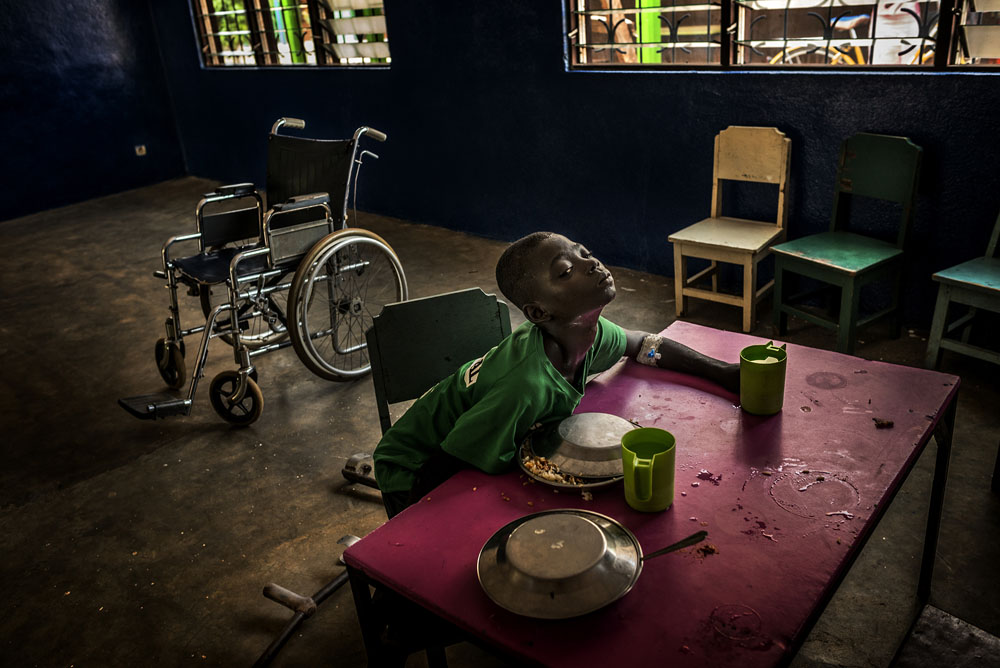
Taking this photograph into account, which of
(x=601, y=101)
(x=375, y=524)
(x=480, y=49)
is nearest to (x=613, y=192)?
(x=601, y=101)

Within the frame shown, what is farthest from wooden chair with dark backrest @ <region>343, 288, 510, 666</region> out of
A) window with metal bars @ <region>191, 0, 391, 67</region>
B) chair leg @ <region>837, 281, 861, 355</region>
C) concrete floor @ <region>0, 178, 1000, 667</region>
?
window with metal bars @ <region>191, 0, 391, 67</region>

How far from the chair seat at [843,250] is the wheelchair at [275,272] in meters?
1.68

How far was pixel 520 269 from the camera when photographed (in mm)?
1407

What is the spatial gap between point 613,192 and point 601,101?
0.50 meters

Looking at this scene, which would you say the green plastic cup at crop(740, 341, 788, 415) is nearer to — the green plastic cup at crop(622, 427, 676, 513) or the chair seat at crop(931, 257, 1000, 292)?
the green plastic cup at crop(622, 427, 676, 513)

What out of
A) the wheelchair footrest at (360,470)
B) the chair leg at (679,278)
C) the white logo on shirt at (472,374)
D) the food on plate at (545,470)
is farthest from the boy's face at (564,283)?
the chair leg at (679,278)

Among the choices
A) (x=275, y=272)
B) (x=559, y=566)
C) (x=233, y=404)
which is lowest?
(x=233, y=404)

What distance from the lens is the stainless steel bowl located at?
100cm

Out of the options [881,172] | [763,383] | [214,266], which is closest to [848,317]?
[881,172]

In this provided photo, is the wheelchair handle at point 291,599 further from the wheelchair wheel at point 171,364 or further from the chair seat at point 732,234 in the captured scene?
the chair seat at point 732,234

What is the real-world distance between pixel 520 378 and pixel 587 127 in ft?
10.7

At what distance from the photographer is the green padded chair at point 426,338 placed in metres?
1.78

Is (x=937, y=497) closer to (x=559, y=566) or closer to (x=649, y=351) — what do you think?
(x=649, y=351)

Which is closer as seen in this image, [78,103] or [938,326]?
[938,326]
